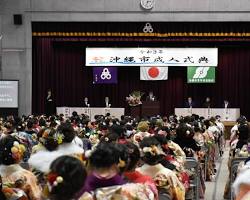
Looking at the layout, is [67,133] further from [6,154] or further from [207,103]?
[207,103]

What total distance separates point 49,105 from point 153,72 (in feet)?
13.6

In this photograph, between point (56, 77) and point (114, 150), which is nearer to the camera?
point (114, 150)

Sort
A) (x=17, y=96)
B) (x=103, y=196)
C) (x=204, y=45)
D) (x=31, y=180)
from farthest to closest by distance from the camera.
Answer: (x=204, y=45) < (x=17, y=96) < (x=31, y=180) < (x=103, y=196)

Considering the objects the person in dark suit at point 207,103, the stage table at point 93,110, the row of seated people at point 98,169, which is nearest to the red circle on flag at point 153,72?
the stage table at point 93,110

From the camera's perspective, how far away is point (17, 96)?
70.8ft

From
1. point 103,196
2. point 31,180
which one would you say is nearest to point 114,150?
point 103,196

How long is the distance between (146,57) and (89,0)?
302 centimetres

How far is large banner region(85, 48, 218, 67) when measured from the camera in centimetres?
2252

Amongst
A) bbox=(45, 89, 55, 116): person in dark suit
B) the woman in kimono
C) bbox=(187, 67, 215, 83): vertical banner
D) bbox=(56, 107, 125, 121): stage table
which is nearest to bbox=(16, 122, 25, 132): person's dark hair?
the woman in kimono

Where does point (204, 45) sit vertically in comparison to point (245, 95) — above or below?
above

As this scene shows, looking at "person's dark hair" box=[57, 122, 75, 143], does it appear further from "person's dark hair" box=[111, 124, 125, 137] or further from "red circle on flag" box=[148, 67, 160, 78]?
"red circle on flag" box=[148, 67, 160, 78]

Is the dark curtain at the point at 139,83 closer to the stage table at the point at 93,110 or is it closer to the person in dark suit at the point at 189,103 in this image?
the person in dark suit at the point at 189,103

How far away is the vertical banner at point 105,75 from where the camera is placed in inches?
913

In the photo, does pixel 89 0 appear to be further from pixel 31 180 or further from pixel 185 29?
pixel 31 180
